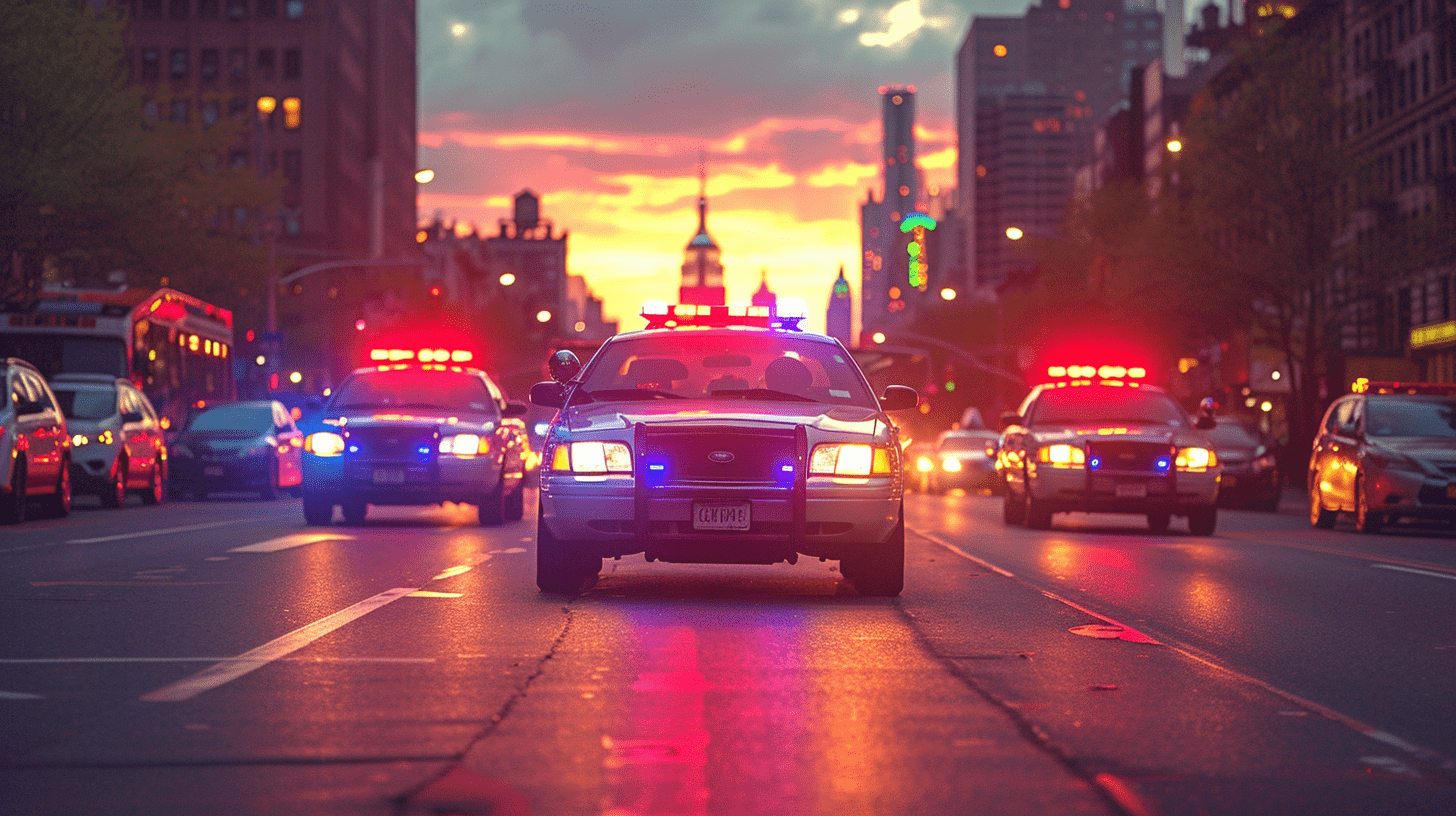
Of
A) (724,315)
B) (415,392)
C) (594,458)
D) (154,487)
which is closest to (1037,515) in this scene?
(415,392)

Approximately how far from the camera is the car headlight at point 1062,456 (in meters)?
23.0

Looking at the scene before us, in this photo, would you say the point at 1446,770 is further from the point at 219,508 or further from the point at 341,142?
the point at 341,142

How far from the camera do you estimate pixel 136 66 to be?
10744 cm

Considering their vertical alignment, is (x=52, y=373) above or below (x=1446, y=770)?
above

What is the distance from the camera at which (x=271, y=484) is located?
3312 centimetres

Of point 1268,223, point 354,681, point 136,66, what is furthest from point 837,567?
point 136,66

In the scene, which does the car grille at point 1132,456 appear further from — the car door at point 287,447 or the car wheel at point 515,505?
the car door at point 287,447

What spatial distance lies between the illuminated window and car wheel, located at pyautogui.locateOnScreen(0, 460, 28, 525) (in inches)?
3612

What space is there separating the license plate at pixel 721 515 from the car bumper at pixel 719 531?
22 millimetres

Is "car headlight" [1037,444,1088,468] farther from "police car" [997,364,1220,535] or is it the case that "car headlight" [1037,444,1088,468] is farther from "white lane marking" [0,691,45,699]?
"white lane marking" [0,691,45,699]

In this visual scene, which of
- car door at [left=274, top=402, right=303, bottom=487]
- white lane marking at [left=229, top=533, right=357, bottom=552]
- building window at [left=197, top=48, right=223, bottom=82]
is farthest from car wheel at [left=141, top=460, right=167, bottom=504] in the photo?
building window at [left=197, top=48, right=223, bottom=82]

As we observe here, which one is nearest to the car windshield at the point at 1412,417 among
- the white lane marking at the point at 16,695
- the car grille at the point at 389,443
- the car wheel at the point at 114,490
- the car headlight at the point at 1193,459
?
the car headlight at the point at 1193,459

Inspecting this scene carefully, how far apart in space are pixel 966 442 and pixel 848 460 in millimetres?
34406

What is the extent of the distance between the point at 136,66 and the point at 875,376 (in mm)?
44622
